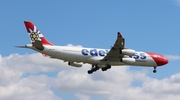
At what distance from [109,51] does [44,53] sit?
11.4 metres

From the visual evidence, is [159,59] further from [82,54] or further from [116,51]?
[82,54]

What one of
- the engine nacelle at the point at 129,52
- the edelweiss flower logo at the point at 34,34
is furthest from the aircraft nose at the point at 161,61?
the edelweiss flower logo at the point at 34,34

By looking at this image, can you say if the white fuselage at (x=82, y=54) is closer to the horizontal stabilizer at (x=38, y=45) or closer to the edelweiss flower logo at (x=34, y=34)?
the horizontal stabilizer at (x=38, y=45)

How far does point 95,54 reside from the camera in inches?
3472

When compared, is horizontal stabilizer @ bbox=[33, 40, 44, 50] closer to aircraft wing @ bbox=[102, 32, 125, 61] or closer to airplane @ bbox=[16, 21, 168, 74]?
airplane @ bbox=[16, 21, 168, 74]

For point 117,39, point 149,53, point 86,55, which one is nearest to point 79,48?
point 86,55

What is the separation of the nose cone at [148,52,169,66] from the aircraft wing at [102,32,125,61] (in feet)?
28.1

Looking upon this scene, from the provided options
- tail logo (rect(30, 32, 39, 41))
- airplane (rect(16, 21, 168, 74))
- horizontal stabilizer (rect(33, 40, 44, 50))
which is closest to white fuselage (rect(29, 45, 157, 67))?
airplane (rect(16, 21, 168, 74))

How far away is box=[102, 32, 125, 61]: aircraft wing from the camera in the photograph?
82.9 metres

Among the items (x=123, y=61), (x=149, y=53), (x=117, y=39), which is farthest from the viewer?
(x=149, y=53)

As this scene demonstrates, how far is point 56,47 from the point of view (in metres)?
85.0

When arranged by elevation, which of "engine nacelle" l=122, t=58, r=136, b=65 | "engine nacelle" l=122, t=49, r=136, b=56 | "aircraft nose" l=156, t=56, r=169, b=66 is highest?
"aircraft nose" l=156, t=56, r=169, b=66

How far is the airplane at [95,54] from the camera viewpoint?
8438 cm

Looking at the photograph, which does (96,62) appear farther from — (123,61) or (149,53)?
(149,53)
